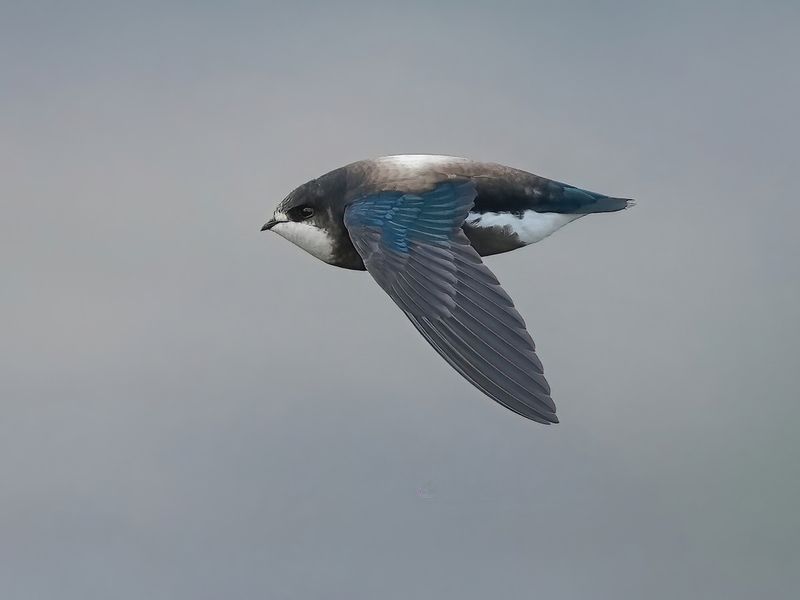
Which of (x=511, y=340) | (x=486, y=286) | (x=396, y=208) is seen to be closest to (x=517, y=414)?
(x=511, y=340)

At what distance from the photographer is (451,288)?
22.1 ft

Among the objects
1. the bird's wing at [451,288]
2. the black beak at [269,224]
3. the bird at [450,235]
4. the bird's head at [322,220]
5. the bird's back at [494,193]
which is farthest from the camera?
the black beak at [269,224]

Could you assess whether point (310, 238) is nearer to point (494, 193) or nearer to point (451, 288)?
point (494, 193)

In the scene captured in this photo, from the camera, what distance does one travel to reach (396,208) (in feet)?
24.2

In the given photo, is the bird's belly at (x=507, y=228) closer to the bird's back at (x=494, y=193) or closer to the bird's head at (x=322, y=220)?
the bird's back at (x=494, y=193)

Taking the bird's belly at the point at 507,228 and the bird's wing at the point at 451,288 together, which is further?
the bird's belly at the point at 507,228

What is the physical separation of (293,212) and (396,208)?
959mm

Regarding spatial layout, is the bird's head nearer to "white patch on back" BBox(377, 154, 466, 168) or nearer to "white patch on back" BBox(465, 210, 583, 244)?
"white patch on back" BBox(377, 154, 466, 168)

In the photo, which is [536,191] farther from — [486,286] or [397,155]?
[486,286]

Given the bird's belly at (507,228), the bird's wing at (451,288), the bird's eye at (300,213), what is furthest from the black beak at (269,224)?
the bird's belly at (507,228)

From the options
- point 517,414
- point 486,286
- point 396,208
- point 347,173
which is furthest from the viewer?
point 347,173

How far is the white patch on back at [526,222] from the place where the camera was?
7.71 metres

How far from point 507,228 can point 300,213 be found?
4.36ft

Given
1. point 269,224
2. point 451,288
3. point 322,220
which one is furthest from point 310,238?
point 451,288
